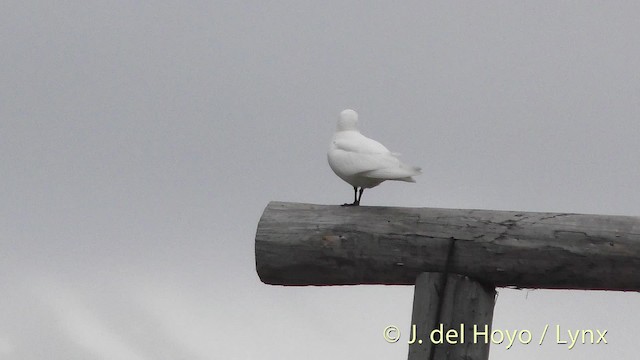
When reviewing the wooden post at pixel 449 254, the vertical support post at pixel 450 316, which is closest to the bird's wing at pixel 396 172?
the wooden post at pixel 449 254

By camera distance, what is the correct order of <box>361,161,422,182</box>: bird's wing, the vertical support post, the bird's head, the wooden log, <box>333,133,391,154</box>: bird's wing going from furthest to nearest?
the bird's head
<box>333,133,391,154</box>: bird's wing
<box>361,161,422,182</box>: bird's wing
the vertical support post
the wooden log

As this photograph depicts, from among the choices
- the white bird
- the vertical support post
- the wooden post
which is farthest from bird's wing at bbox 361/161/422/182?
the vertical support post

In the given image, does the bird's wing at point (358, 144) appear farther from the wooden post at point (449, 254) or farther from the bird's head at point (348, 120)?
the wooden post at point (449, 254)

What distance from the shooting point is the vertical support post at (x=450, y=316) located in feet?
11.6

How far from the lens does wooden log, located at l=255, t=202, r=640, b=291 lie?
11.1 ft

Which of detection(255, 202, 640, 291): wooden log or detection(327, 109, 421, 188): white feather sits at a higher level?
detection(327, 109, 421, 188): white feather

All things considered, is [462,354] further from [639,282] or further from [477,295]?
[639,282]

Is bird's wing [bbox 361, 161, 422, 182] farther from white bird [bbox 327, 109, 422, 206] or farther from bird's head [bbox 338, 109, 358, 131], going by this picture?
bird's head [bbox 338, 109, 358, 131]

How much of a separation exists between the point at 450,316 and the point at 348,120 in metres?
1.05

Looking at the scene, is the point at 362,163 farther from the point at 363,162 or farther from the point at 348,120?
the point at 348,120

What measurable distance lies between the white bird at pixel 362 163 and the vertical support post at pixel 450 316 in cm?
42

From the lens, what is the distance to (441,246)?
3.56m

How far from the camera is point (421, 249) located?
3.58 m

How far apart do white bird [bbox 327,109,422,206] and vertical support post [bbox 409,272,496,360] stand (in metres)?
0.42
